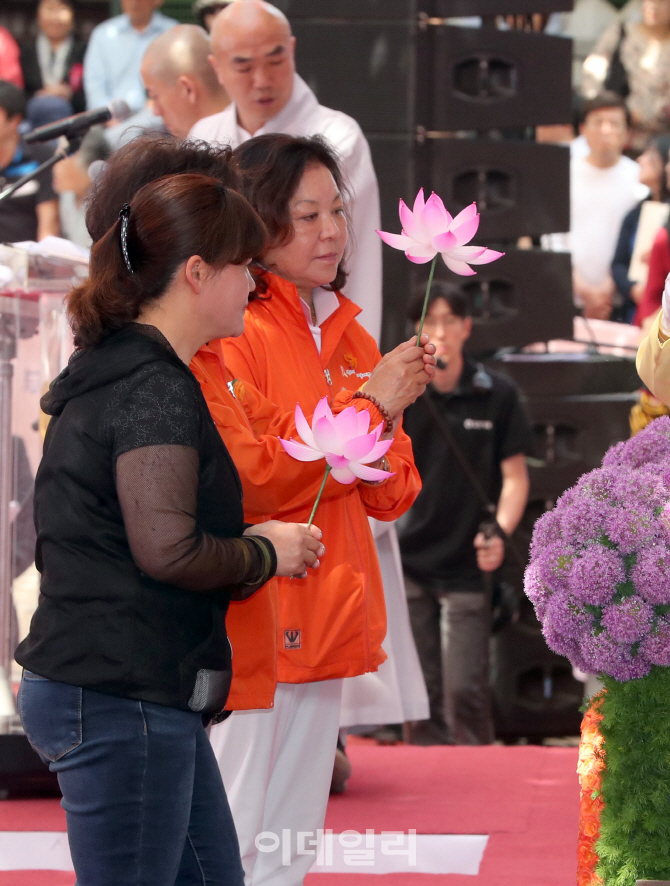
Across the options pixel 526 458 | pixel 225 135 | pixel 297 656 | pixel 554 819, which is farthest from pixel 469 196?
pixel 297 656

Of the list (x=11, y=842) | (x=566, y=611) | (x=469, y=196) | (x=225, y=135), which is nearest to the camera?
(x=566, y=611)

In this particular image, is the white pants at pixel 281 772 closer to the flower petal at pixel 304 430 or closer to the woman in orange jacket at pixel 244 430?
the woman in orange jacket at pixel 244 430

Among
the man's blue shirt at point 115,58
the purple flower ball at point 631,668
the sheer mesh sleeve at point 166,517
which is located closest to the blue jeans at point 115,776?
the sheer mesh sleeve at point 166,517

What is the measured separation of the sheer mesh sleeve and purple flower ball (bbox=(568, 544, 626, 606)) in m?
0.50

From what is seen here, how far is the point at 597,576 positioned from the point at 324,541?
481 millimetres

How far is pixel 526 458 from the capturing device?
4160 mm

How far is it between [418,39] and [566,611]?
2.39 m

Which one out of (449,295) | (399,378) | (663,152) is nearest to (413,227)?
(399,378)

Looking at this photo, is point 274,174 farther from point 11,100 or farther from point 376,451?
point 11,100

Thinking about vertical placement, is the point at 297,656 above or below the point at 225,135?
below

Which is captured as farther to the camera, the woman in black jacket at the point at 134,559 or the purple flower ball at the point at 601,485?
the purple flower ball at the point at 601,485

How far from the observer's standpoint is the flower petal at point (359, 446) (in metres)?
1.56

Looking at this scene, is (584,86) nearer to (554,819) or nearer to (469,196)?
(469,196)

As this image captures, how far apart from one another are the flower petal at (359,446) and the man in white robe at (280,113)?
137 cm
